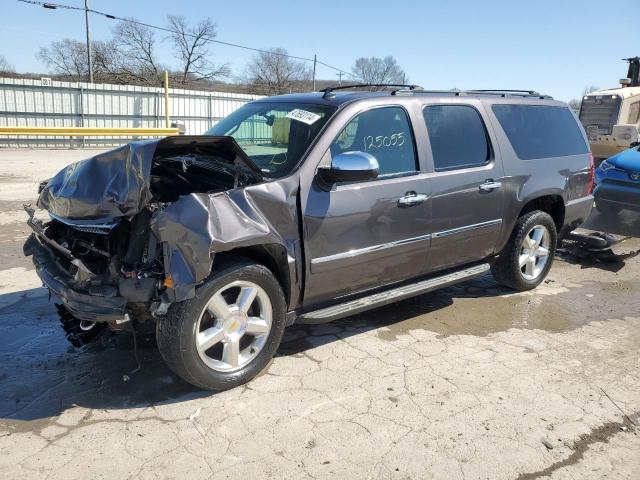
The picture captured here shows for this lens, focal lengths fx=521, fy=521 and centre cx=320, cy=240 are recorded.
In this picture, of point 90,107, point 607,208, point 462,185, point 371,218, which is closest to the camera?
point 371,218

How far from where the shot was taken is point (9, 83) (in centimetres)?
1975

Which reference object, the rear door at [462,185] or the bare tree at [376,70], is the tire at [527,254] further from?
the bare tree at [376,70]

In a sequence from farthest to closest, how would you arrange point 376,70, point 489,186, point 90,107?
point 376,70, point 90,107, point 489,186

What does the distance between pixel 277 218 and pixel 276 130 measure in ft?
3.43

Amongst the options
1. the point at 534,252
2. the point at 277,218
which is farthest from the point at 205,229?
the point at 534,252

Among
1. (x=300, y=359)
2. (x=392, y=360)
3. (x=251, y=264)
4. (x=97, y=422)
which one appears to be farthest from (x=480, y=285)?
(x=97, y=422)

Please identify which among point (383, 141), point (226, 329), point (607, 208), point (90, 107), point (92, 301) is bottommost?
point (226, 329)

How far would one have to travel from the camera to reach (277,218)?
10.8ft

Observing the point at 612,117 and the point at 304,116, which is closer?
the point at 304,116

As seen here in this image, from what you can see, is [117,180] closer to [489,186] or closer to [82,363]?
[82,363]

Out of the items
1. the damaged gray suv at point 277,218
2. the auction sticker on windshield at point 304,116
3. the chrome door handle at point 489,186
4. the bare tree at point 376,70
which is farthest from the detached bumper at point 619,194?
the bare tree at point 376,70

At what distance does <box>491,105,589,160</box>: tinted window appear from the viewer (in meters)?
4.87

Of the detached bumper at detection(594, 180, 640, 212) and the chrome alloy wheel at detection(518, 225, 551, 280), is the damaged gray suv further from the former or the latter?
the detached bumper at detection(594, 180, 640, 212)

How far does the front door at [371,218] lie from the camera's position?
11.4 ft
